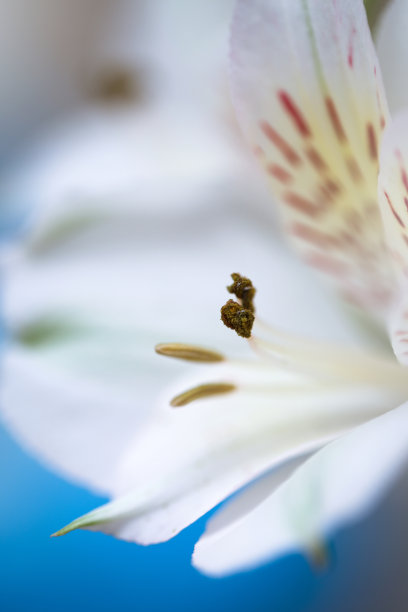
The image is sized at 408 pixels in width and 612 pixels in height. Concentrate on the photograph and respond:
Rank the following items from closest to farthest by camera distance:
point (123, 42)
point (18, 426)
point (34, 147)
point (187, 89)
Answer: point (18, 426) → point (187, 89) → point (123, 42) → point (34, 147)

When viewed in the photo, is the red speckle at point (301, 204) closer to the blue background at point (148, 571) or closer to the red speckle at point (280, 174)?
the red speckle at point (280, 174)

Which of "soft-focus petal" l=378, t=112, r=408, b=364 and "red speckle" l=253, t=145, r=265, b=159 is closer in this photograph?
"soft-focus petal" l=378, t=112, r=408, b=364

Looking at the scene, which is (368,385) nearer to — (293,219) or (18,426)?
(293,219)

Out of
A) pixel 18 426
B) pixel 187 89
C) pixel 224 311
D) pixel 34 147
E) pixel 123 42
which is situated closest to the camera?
pixel 224 311

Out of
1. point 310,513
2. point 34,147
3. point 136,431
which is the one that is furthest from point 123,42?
point 310,513

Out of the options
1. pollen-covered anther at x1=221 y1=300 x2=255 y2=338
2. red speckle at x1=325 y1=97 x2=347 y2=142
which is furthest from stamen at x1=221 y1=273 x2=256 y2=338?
red speckle at x1=325 y1=97 x2=347 y2=142

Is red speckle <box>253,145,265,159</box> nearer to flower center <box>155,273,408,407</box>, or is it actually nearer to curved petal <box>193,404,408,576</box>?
flower center <box>155,273,408,407</box>
